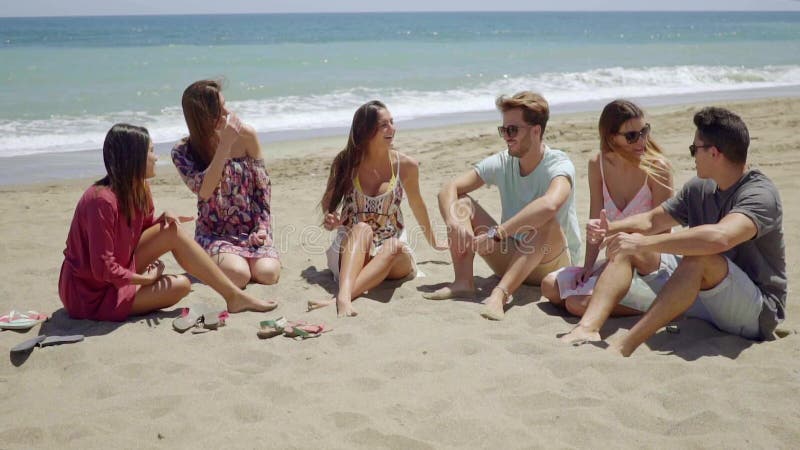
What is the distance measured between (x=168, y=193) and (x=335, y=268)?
369 cm

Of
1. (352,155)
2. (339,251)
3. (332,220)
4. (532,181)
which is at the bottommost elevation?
(339,251)

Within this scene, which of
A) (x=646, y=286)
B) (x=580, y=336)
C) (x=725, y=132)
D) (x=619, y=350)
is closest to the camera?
(x=725, y=132)

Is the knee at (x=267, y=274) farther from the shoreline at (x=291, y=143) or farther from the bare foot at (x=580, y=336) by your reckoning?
the shoreline at (x=291, y=143)

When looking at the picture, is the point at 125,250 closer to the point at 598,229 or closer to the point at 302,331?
the point at 302,331

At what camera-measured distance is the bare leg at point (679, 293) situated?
3486 millimetres

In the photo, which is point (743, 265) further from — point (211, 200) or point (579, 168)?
point (579, 168)

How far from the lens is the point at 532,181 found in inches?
184

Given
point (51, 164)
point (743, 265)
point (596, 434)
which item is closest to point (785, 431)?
point (596, 434)

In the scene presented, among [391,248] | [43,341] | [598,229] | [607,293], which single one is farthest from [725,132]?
[43,341]

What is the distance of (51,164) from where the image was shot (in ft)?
31.9

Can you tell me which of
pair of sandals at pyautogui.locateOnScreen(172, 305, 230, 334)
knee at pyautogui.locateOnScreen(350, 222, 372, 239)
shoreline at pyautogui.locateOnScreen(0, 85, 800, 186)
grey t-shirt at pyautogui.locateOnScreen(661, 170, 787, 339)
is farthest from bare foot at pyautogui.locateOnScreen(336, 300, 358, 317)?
shoreline at pyautogui.locateOnScreen(0, 85, 800, 186)

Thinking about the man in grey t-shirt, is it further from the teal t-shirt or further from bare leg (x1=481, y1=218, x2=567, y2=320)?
the teal t-shirt

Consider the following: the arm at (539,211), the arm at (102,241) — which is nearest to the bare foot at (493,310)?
the arm at (539,211)

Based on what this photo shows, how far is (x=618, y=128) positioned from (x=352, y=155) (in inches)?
65.8
